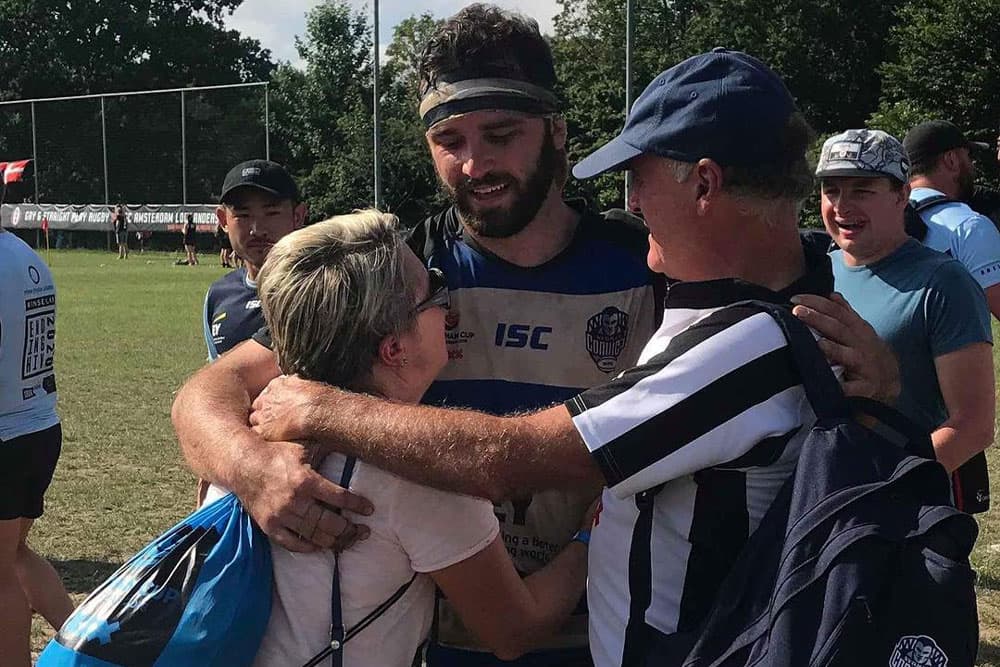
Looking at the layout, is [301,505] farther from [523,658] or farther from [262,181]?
[262,181]

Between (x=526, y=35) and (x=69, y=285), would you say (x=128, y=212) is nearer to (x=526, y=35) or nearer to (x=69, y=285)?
(x=69, y=285)

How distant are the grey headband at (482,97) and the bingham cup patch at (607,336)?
51 centimetres

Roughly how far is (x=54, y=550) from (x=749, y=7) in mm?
42386

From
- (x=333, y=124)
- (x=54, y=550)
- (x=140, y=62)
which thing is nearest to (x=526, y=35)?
Answer: (x=54, y=550)

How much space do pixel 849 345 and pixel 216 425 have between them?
1.24 meters

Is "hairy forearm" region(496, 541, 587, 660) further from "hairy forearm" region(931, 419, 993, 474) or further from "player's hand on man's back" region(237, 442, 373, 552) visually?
"hairy forearm" region(931, 419, 993, 474)

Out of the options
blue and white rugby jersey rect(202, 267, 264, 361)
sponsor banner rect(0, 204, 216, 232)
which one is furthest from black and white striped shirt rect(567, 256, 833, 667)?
sponsor banner rect(0, 204, 216, 232)

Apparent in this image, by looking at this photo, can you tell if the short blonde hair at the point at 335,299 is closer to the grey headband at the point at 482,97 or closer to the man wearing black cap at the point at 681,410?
the man wearing black cap at the point at 681,410

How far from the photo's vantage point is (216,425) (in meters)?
2.22

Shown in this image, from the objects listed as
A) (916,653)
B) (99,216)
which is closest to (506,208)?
(916,653)

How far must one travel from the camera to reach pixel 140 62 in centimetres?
6228

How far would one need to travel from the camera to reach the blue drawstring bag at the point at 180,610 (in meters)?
1.84

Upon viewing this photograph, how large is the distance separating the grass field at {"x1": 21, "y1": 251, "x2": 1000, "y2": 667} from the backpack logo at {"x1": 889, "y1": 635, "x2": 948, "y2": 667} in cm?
401

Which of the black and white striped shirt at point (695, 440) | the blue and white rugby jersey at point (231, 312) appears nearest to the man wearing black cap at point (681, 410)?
the black and white striped shirt at point (695, 440)
